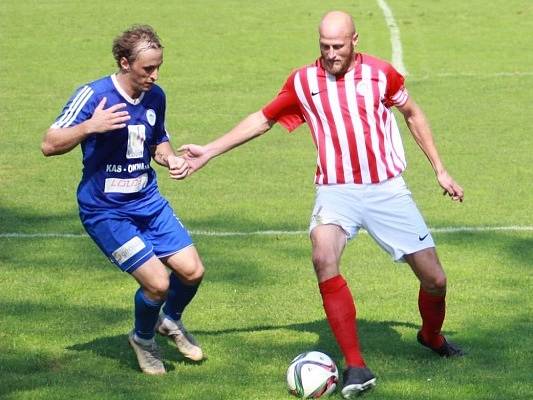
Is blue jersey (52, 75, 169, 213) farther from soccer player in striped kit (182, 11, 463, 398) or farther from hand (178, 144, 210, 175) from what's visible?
soccer player in striped kit (182, 11, 463, 398)

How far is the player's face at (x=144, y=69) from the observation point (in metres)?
8.18

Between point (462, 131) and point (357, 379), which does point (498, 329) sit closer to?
point (357, 379)

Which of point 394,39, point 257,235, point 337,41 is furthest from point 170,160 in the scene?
point 394,39

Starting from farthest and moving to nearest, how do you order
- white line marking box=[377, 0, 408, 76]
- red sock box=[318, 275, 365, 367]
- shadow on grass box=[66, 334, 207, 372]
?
white line marking box=[377, 0, 408, 76]
shadow on grass box=[66, 334, 207, 372]
red sock box=[318, 275, 365, 367]

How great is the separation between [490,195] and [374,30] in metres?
13.5

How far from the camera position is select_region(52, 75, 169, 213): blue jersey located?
8.35 metres

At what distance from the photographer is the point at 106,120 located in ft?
26.2

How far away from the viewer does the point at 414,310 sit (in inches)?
396

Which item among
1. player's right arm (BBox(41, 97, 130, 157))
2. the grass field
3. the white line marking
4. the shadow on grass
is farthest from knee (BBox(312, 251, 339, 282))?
the white line marking

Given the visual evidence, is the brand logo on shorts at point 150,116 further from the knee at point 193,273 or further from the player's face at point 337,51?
the player's face at point 337,51

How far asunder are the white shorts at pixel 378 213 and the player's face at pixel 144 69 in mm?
1267

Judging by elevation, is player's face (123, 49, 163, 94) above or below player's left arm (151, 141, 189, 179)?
above

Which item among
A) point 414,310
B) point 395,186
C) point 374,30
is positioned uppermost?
point 395,186

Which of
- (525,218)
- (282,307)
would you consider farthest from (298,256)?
(525,218)
